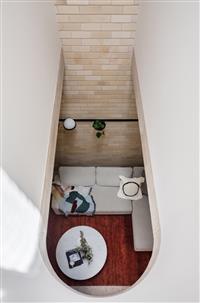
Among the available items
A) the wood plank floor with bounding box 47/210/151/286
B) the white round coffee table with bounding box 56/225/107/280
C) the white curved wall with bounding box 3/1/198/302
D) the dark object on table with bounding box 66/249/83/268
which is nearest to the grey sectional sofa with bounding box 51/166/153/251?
the wood plank floor with bounding box 47/210/151/286

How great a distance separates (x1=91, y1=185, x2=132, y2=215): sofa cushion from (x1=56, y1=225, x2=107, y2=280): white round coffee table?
1.39ft

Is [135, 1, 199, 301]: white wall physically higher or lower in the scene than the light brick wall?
lower

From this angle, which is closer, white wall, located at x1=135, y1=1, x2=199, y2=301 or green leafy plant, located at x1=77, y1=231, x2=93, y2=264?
white wall, located at x1=135, y1=1, x2=199, y2=301

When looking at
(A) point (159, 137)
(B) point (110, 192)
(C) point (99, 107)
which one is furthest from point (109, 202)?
(A) point (159, 137)

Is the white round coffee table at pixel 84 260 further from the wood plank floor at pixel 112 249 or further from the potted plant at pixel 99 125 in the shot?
the potted plant at pixel 99 125

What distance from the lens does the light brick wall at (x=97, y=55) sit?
8.24 feet

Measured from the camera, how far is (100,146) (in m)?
4.27

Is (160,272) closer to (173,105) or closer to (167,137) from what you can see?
(167,137)

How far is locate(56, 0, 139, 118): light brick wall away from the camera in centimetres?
251

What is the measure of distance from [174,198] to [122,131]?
2588 millimetres

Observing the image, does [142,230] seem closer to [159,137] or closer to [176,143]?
[159,137]

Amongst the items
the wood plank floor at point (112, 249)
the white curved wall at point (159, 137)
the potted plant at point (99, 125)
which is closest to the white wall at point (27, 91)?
the white curved wall at point (159, 137)

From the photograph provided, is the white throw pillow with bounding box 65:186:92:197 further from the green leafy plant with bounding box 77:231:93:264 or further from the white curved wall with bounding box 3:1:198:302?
the white curved wall with bounding box 3:1:198:302

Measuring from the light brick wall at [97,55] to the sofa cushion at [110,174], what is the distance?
3.17 ft
